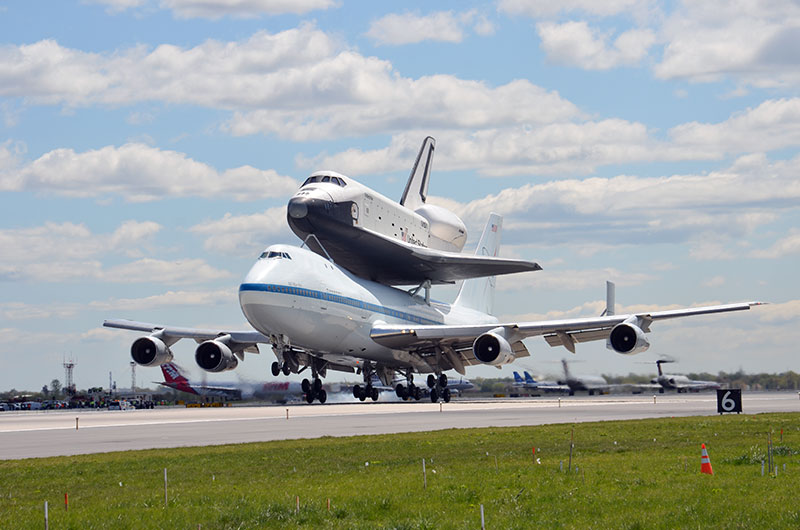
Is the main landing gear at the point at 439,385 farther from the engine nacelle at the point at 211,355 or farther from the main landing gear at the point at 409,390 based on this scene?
the engine nacelle at the point at 211,355

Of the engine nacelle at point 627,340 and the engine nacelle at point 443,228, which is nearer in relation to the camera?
the engine nacelle at point 627,340

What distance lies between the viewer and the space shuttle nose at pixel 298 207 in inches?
2450

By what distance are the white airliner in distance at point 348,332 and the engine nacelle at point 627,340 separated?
0.17 feet

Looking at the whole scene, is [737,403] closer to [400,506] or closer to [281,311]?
[281,311]

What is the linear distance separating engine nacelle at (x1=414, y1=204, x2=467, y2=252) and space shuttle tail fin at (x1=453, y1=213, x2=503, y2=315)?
6.51 ft

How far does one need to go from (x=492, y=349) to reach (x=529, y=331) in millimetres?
3557

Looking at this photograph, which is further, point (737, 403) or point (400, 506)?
point (737, 403)

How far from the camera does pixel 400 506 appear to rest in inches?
543

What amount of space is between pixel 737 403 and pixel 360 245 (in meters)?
32.7

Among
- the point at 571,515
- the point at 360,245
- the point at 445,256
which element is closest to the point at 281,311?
the point at 360,245

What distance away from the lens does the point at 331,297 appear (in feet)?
167

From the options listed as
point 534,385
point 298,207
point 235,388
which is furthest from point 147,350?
point 534,385

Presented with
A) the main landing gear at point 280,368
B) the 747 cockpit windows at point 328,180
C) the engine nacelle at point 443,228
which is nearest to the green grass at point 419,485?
the main landing gear at point 280,368

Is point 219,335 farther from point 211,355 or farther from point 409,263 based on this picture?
point 409,263
